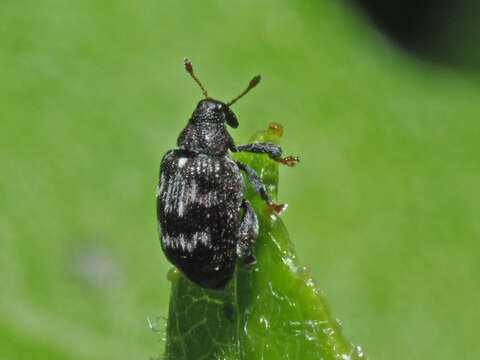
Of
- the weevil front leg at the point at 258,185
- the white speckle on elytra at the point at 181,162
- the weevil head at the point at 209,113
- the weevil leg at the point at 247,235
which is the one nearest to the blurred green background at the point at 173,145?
the weevil head at the point at 209,113

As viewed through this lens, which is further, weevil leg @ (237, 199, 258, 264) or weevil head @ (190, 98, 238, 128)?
weevil head @ (190, 98, 238, 128)

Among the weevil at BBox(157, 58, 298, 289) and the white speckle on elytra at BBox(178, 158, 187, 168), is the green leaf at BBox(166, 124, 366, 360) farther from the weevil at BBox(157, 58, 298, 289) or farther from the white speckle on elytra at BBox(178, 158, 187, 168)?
the white speckle on elytra at BBox(178, 158, 187, 168)

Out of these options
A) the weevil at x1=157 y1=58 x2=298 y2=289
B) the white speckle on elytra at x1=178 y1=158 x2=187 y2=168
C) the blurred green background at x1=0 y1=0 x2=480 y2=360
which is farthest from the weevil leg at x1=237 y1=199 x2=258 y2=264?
the blurred green background at x1=0 y1=0 x2=480 y2=360

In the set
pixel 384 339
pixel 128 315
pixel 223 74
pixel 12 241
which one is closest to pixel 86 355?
pixel 128 315

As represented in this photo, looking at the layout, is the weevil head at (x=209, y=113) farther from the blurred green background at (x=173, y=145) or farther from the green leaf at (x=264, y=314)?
the blurred green background at (x=173, y=145)

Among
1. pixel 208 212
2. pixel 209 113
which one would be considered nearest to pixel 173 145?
pixel 209 113

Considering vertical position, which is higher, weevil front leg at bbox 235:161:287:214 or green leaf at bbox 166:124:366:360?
weevil front leg at bbox 235:161:287:214
